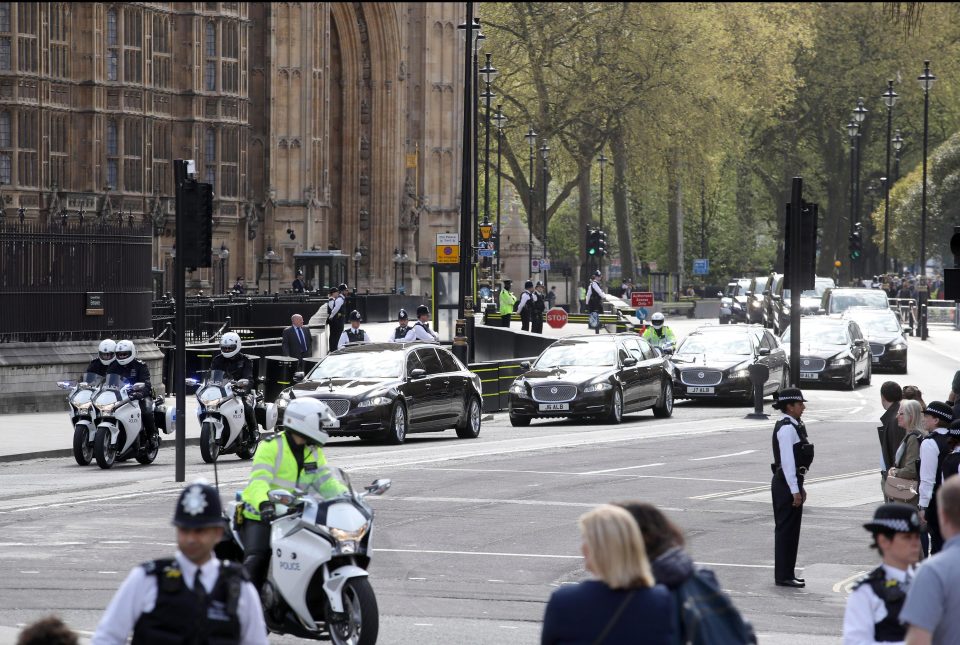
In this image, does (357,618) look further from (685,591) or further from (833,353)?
(833,353)

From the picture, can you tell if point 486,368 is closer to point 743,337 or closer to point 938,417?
point 743,337

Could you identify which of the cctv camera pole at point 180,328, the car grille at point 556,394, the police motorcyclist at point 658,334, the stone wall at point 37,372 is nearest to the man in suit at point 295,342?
the stone wall at point 37,372

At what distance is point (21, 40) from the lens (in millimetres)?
51938

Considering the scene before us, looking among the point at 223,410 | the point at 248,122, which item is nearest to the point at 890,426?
the point at 223,410

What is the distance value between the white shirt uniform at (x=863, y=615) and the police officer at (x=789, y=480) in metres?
6.77

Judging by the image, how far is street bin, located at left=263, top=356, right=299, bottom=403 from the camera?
31.1 m

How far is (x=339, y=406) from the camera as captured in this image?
81.9ft

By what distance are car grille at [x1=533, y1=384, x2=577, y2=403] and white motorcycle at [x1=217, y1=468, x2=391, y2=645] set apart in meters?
20.0

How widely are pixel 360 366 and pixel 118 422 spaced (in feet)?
16.5

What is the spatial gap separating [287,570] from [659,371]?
884 inches

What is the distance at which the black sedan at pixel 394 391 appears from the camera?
25.0 meters

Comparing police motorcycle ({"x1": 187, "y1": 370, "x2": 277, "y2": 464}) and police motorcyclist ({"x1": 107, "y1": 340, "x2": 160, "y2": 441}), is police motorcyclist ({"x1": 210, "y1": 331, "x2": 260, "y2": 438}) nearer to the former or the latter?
police motorcycle ({"x1": 187, "y1": 370, "x2": 277, "y2": 464})

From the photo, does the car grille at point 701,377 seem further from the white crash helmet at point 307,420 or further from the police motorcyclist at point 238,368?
the white crash helmet at point 307,420

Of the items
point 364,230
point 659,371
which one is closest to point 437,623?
point 659,371
